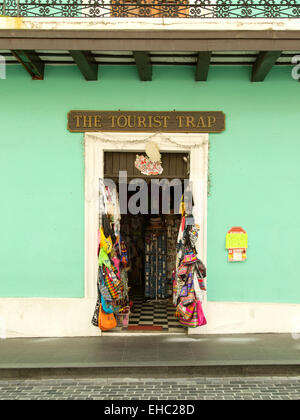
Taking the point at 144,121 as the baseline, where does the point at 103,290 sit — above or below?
below

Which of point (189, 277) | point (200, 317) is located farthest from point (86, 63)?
point (200, 317)

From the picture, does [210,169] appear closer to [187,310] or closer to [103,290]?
[187,310]

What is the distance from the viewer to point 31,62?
6215mm

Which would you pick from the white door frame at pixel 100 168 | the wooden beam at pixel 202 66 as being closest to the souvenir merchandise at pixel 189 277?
the white door frame at pixel 100 168

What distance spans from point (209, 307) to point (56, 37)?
485 centimetres

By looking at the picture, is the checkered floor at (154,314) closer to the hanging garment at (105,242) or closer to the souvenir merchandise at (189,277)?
the souvenir merchandise at (189,277)

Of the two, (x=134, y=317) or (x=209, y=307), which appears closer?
(x=209, y=307)

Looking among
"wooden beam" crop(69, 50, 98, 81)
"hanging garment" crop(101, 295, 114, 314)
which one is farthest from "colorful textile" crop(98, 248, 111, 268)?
"wooden beam" crop(69, 50, 98, 81)

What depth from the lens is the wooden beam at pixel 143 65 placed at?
19.6ft

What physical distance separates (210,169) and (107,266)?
2355 millimetres

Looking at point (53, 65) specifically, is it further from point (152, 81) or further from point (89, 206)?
point (89, 206)

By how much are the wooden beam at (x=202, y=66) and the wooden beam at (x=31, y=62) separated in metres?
2.55
